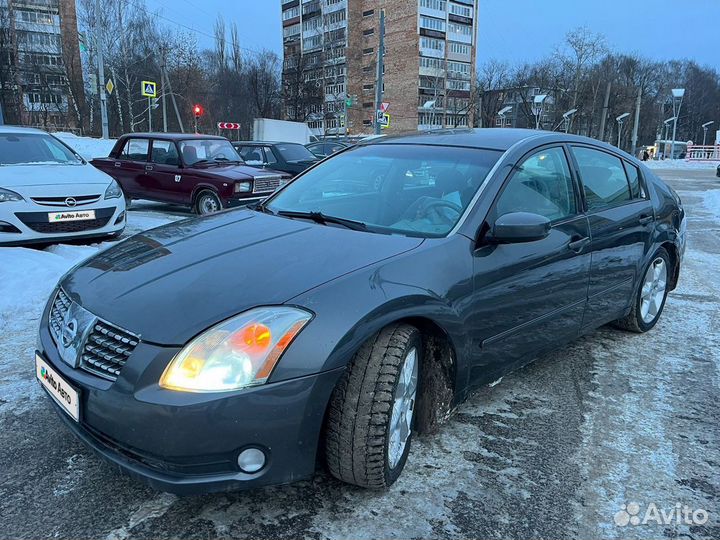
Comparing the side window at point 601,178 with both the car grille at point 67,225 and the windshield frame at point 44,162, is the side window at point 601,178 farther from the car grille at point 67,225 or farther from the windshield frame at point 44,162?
the windshield frame at point 44,162

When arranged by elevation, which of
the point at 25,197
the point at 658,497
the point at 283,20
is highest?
the point at 283,20

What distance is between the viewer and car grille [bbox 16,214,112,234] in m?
6.07

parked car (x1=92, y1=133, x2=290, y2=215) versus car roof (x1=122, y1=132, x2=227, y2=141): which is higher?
car roof (x1=122, y1=132, x2=227, y2=141)

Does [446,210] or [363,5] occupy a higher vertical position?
[363,5]

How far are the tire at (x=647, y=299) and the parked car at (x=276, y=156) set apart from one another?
30.4 feet

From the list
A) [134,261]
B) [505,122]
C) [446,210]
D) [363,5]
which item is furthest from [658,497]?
[363,5]

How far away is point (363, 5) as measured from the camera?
83.3 metres

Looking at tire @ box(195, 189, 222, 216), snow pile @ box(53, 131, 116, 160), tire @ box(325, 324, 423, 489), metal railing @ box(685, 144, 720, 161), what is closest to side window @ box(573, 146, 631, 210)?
tire @ box(325, 324, 423, 489)

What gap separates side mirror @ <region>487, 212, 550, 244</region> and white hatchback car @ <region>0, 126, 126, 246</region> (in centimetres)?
550

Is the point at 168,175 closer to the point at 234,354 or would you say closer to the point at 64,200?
the point at 64,200

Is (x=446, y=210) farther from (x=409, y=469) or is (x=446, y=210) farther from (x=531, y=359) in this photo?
(x=409, y=469)

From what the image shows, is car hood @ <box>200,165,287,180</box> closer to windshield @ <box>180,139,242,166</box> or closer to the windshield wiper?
windshield @ <box>180,139,242,166</box>

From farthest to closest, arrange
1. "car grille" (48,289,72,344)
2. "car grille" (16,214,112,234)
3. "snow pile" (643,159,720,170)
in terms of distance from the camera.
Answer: "snow pile" (643,159,720,170) → "car grille" (16,214,112,234) → "car grille" (48,289,72,344)

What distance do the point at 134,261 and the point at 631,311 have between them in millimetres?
3564
